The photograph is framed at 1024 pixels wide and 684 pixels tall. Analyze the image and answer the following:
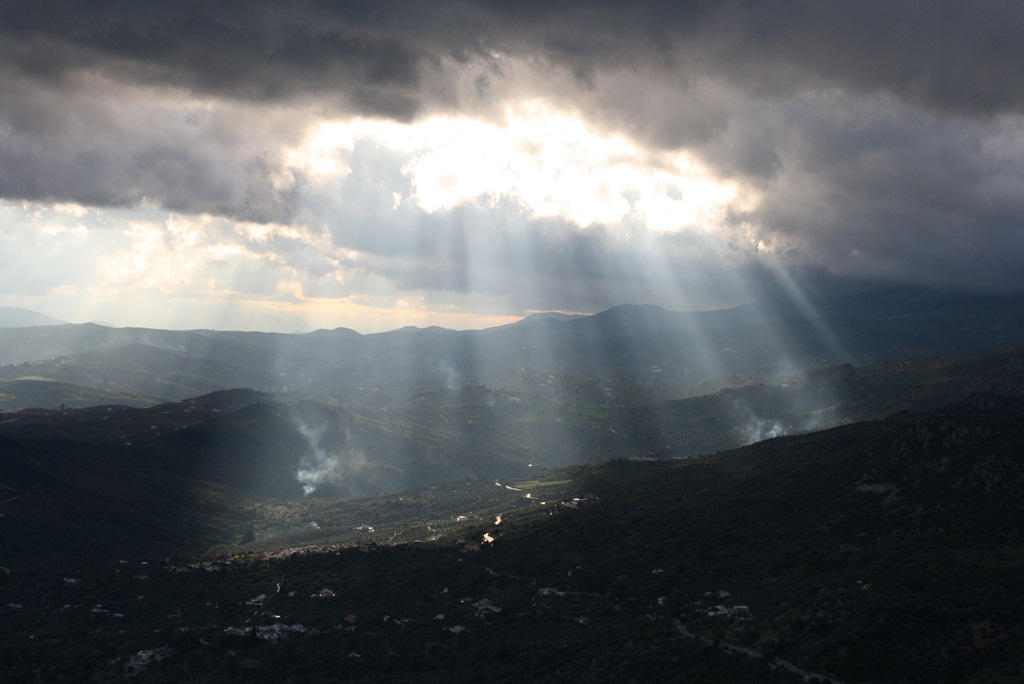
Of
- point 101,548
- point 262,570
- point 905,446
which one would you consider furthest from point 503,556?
point 101,548

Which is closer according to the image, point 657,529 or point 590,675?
point 590,675

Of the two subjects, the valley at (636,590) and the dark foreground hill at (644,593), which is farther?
the valley at (636,590)

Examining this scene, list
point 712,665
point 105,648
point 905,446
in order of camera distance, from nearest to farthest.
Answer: point 712,665, point 105,648, point 905,446

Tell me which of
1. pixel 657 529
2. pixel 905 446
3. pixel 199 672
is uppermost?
pixel 905 446

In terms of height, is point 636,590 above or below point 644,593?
above

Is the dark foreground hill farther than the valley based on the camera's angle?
No

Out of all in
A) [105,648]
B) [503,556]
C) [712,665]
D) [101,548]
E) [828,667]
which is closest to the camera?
[828,667]

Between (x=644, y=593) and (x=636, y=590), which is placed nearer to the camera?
(x=644, y=593)

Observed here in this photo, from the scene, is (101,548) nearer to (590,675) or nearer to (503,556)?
(503,556)
